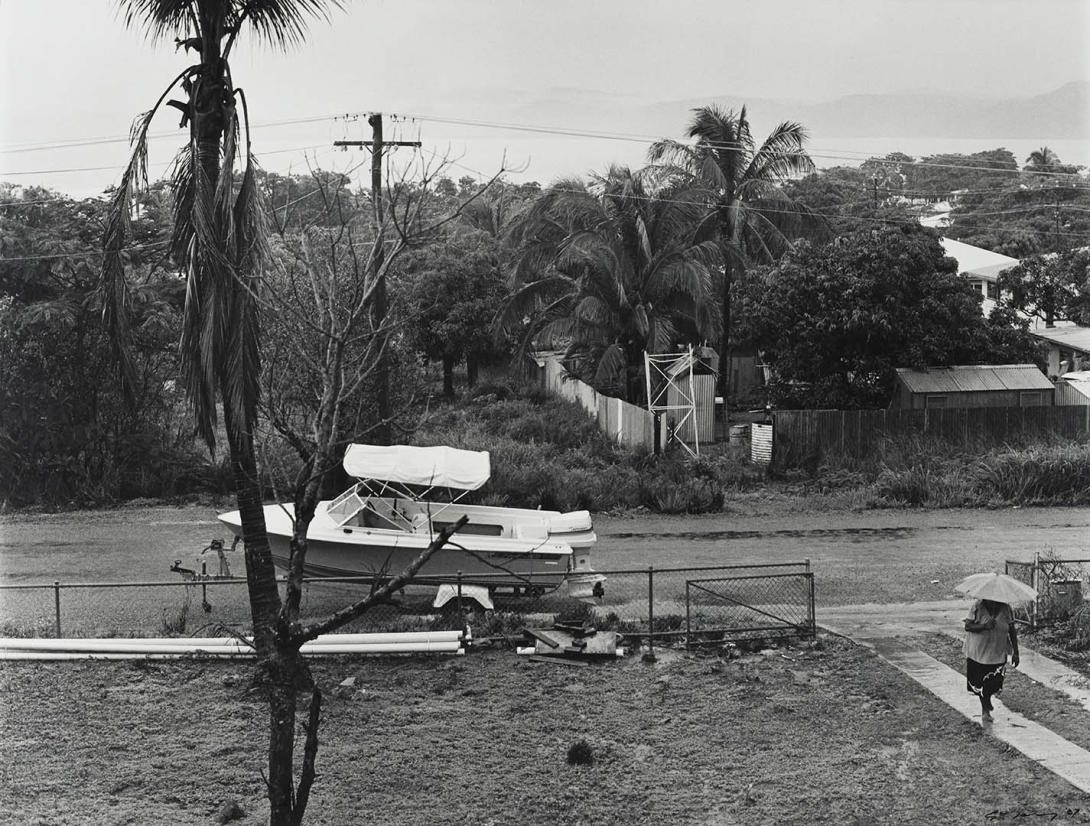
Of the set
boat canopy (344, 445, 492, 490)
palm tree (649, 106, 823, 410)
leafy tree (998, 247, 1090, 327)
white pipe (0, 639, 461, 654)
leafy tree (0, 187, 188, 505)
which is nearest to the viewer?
white pipe (0, 639, 461, 654)

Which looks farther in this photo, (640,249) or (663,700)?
(640,249)

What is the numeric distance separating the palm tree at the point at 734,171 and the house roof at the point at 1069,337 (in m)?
10.5

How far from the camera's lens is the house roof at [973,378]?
2930 cm

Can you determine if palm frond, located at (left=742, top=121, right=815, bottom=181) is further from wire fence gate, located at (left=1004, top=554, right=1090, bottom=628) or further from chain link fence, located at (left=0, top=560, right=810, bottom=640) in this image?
wire fence gate, located at (left=1004, top=554, right=1090, bottom=628)

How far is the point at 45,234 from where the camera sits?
25.7m

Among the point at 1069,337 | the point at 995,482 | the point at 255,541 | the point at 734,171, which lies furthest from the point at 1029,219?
the point at 255,541

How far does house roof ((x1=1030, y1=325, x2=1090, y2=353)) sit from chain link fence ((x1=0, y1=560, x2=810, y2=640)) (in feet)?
84.4

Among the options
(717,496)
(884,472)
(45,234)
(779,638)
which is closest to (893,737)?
(779,638)

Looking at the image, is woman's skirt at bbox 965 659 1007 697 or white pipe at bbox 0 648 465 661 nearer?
woman's skirt at bbox 965 659 1007 697

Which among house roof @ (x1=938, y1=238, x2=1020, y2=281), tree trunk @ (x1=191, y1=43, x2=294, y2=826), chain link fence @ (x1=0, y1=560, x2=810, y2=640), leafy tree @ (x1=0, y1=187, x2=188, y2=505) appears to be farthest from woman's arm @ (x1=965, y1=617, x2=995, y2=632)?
house roof @ (x1=938, y1=238, x2=1020, y2=281)

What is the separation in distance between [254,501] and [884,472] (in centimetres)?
1925

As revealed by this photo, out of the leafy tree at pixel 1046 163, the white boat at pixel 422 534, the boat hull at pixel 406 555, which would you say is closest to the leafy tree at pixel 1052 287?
the white boat at pixel 422 534

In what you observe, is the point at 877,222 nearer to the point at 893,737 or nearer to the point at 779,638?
the point at 779,638

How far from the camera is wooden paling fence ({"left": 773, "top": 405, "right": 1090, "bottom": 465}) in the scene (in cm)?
2809
